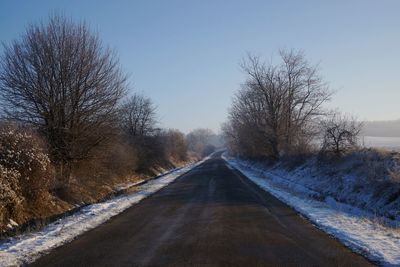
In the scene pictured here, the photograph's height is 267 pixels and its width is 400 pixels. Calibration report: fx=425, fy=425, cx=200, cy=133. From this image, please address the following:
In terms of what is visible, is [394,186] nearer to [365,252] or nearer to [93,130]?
[365,252]

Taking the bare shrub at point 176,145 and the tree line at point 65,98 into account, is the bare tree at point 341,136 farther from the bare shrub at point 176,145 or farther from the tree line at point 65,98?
the bare shrub at point 176,145

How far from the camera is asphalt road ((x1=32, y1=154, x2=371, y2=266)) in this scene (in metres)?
8.39

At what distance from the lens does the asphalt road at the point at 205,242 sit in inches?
330

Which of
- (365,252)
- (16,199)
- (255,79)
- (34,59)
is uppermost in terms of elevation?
(255,79)

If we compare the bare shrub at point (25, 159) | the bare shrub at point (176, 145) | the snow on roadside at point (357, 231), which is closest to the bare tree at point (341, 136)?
the snow on roadside at point (357, 231)

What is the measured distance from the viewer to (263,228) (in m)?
12.1

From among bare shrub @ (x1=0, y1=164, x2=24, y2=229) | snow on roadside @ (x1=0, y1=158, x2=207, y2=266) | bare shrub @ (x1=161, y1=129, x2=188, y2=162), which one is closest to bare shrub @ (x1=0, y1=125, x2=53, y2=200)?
bare shrub @ (x1=0, y1=164, x2=24, y2=229)

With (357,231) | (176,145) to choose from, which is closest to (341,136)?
(357,231)

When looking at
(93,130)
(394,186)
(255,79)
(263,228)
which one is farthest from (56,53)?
(255,79)

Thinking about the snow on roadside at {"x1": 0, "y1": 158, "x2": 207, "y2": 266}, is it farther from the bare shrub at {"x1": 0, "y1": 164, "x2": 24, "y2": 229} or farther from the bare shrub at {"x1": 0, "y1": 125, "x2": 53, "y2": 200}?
the bare shrub at {"x1": 0, "y1": 125, "x2": 53, "y2": 200}

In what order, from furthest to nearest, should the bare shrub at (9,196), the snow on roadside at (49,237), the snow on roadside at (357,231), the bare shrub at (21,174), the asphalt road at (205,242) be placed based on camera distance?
the bare shrub at (21,174) → the bare shrub at (9,196) → the snow on roadside at (357,231) → the snow on roadside at (49,237) → the asphalt road at (205,242)

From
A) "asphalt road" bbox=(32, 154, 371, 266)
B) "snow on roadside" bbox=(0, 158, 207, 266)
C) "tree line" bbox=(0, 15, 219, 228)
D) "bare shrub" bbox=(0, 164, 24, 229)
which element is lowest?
"asphalt road" bbox=(32, 154, 371, 266)

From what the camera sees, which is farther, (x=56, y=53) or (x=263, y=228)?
(x=56, y=53)

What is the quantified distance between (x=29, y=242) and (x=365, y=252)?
7.74m
